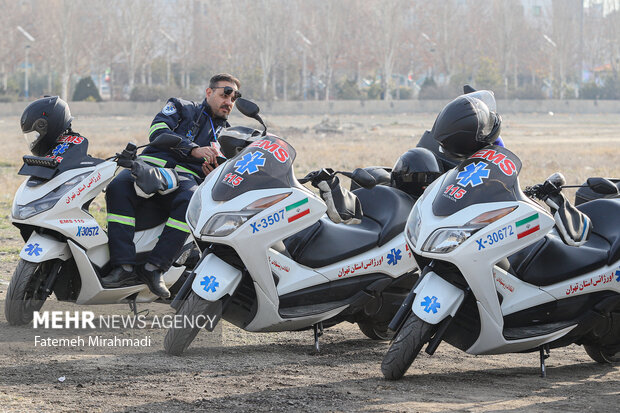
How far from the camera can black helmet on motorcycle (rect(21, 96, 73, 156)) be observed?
7055 mm

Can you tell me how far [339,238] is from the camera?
6297 millimetres

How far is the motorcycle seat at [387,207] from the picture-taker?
644cm

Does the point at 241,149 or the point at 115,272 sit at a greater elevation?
the point at 241,149

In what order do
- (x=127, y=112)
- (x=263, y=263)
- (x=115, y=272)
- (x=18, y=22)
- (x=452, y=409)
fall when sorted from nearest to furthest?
(x=452, y=409)
(x=263, y=263)
(x=115, y=272)
(x=127, y=112)
(x=18, y=22)

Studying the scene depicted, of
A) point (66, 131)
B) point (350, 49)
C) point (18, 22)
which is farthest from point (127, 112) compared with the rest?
point (66, 131)

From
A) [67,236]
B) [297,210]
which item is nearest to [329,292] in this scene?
[297,210]

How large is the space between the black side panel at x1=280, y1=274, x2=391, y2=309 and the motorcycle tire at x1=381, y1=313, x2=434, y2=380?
2.76 ft

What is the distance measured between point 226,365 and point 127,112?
55827mm

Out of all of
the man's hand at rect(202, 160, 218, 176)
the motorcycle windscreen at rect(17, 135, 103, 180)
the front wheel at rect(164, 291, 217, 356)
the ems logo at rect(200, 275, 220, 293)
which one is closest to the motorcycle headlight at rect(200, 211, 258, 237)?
the ems logo at rect(200, 275, 220, 293)

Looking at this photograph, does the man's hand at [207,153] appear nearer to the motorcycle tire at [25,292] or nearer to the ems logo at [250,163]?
Answer: the ems logo at [250,163]

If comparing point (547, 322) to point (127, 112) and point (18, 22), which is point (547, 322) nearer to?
point (127, 112)

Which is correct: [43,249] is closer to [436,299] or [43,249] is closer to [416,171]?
[416,171]

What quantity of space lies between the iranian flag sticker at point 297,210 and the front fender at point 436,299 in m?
0.88

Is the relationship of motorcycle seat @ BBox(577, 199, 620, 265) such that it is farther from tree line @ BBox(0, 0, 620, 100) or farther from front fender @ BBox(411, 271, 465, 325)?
tree line @ BBox(0, 0, 620, 100)
